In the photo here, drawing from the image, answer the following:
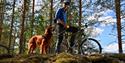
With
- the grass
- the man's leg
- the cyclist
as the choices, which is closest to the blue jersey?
the cyclist

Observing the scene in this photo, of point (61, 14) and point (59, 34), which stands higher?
point (61, 14)

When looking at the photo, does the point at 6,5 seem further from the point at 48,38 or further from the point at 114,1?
the point at 48,38

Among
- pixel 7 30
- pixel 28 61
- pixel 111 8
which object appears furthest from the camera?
pixel 7 30

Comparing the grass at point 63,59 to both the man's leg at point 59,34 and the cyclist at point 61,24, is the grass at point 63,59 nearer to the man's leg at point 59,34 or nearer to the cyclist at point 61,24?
the man's leg at point 59,34

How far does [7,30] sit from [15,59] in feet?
116

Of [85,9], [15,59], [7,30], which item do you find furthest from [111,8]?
[7,30]

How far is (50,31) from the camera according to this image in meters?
13.1

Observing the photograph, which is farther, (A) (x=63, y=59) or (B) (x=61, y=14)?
(B) (x=61, y=14)

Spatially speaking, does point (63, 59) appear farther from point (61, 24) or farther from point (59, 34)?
point (61, 24)

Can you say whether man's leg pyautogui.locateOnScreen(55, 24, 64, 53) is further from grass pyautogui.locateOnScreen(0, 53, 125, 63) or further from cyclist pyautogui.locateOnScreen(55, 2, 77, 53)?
grass pyautogui.locateOnScreen(0, 53, 125, 63)

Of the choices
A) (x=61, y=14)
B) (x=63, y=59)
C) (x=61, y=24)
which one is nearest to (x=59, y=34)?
(x=61, y=24)

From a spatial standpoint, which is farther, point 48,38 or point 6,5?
point 6,5

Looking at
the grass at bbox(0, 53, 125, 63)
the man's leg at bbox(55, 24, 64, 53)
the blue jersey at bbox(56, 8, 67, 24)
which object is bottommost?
the grass at bbox(0, 53, 125, 63)

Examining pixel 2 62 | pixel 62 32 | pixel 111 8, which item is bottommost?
pixel 2 62
